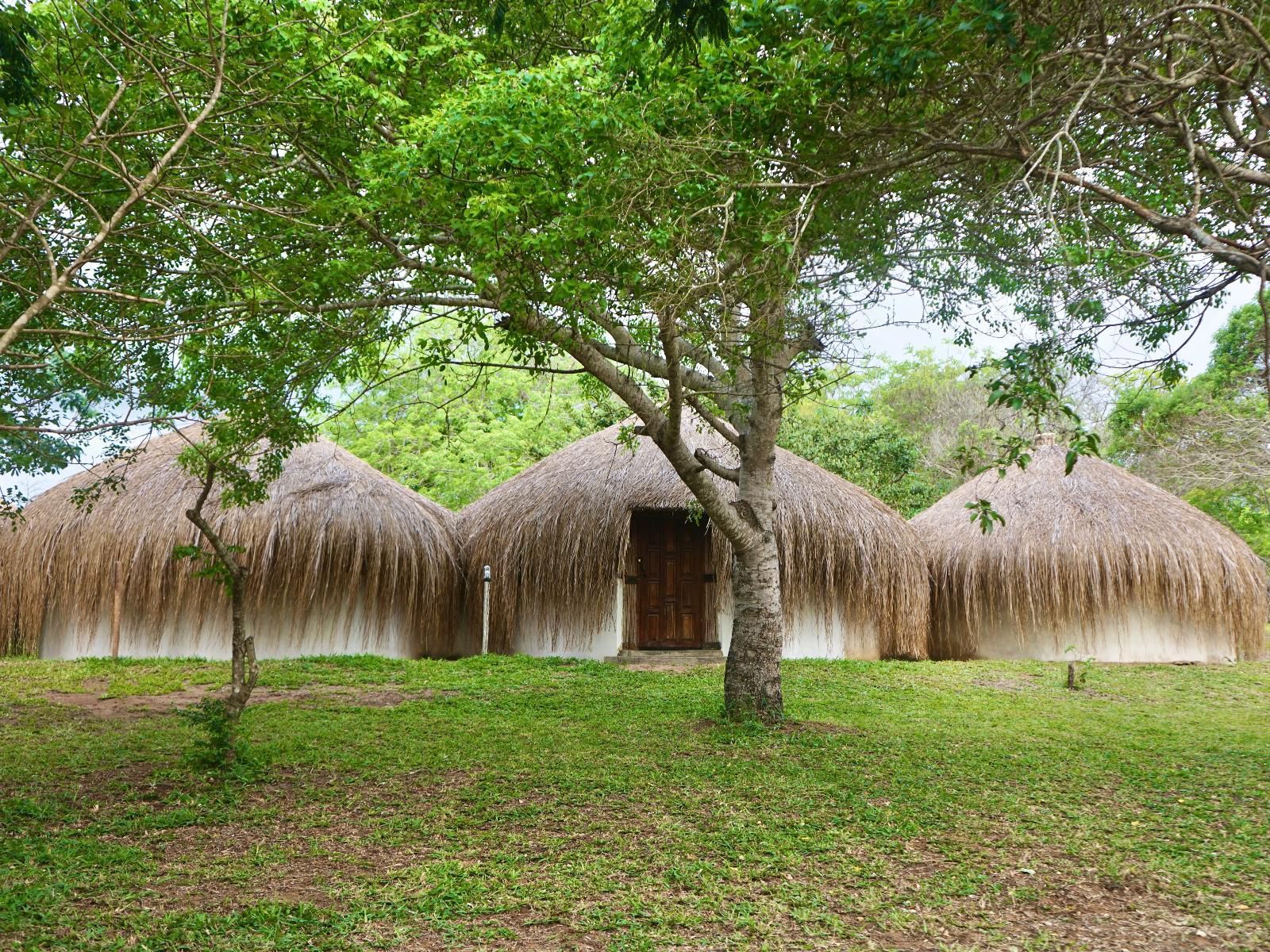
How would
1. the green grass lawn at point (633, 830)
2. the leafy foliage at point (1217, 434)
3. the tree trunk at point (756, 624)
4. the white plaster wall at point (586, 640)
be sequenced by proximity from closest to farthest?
the green grass lawn at point (633, 830)
the tree trunk at point (756, 624)
the white plaster wall at point (586, 640)
the leafy foliage at point (1217, 434)

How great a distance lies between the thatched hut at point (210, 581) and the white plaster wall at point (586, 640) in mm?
1516

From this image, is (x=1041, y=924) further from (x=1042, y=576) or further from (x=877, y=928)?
(x=1042, y=576)

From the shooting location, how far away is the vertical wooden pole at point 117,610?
1096 centimetres

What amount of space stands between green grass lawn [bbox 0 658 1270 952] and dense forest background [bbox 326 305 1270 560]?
20.5ft

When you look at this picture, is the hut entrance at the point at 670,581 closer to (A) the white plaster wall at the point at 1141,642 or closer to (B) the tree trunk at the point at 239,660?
(A) the white plaster wall at the point at 1141,642

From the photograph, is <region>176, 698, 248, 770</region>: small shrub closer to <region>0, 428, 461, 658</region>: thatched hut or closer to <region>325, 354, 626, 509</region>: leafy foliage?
Answer: <region>0, 428, 461, 658</region>: thatched hut

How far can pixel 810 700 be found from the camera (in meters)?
8.20

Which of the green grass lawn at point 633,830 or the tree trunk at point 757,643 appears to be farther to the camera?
the tree trunk at point 757,643

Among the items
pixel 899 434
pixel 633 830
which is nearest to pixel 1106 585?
pixel 899 434

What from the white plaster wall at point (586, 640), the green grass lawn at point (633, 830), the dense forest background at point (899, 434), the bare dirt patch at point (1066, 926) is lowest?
the bare dirt patch at point (1066, 926)

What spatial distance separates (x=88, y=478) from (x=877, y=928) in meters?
11.8

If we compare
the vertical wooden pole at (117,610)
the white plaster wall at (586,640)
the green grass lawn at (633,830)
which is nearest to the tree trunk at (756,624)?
the green grass lawn at (633,830)

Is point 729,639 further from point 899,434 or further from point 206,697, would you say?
point 899,434

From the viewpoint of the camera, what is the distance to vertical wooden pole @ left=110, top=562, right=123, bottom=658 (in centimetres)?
1096
